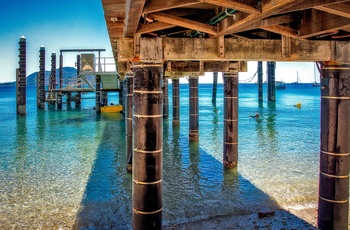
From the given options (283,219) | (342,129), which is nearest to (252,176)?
(283,219)

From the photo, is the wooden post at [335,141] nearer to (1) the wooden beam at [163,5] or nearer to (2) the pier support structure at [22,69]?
(1) the wooden beam at [163,5]

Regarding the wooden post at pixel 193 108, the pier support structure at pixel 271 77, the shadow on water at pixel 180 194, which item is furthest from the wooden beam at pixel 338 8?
the pier support structure at pixel 271 77

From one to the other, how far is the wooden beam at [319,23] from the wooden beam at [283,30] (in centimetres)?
12

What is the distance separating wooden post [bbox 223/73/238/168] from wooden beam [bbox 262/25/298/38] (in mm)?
4286

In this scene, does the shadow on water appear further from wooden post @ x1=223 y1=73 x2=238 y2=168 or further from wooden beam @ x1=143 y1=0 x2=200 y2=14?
wooden beam @ x1=143 y1=0 x2=200 y2=14

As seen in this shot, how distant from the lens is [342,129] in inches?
207

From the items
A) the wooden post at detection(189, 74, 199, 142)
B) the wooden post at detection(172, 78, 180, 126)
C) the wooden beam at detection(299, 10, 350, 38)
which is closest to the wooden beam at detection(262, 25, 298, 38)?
the wooden beam at detection(299, 10, 350, 38)

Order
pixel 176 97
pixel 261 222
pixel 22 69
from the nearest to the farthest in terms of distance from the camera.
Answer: pixel 261 222
pixel 176 97
pixel 22 69

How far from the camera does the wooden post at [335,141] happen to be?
5.24m

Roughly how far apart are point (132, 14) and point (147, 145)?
2.06 meters

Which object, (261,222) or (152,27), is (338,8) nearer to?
(152,27)

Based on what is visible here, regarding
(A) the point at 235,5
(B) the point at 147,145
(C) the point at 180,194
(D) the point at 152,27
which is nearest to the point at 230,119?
(C) the point at 180,194

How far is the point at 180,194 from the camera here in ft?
26.0

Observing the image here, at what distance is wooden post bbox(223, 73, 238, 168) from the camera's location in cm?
941
